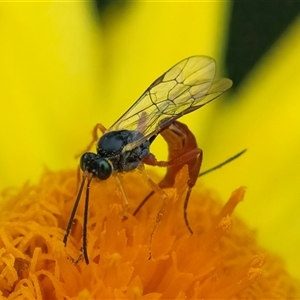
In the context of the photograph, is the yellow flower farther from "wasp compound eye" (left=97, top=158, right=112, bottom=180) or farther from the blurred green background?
the blurred green background

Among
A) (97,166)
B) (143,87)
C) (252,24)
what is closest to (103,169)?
(97,166)

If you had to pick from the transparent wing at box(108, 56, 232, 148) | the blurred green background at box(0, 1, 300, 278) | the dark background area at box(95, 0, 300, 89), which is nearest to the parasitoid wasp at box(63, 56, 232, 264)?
the transparent wing at box(108, 56, 232, 148)

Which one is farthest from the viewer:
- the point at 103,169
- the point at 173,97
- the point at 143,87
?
the point at 143,87

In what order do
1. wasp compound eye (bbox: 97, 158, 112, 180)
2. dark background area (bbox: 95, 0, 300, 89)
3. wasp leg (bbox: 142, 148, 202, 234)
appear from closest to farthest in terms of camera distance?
1. wasp compound eye (bbox: 97, 158, 112, 180)
2. wasp leg (bbox: 142, 148, 202, 234)
3. dark background area (bbox: 95, 0, 300, 89)

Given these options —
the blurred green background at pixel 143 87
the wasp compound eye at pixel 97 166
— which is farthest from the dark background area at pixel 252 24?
the wasp compound eye at pixel 97 166

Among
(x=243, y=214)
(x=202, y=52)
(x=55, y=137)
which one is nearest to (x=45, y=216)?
(x=55, y=137)

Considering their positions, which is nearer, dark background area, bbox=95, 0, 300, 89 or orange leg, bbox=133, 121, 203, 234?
orange leg, bbox=133, 121, 203, 234

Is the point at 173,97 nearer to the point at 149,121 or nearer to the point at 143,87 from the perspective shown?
the point at 149,121

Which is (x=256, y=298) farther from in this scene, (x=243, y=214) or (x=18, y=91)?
(x=18, y=91)
